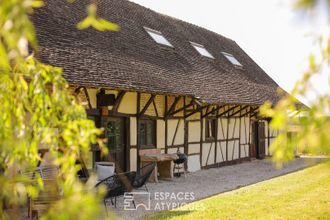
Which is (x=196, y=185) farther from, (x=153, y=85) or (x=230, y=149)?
(x=230, y=149)

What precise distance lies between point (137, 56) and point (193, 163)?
3.77 metres

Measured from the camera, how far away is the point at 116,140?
11.0m

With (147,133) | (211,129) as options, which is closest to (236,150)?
(211,129)

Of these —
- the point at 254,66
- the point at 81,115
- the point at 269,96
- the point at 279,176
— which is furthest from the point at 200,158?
the point at 81,115

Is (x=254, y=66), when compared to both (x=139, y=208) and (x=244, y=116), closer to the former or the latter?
(x=244, y=116)

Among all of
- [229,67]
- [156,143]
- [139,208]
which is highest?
[229,67]

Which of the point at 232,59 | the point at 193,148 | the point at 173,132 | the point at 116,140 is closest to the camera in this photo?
the point at 116,140

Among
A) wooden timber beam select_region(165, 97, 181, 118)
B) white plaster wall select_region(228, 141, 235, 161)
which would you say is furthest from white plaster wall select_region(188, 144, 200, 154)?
white plaster wall select_region(228, 141, 235, 161)

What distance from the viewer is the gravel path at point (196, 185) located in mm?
8664

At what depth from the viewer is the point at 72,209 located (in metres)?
1.58

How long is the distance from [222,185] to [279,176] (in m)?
2.88

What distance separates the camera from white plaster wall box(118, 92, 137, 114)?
35.9 ft

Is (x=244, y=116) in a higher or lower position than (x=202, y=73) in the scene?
lower

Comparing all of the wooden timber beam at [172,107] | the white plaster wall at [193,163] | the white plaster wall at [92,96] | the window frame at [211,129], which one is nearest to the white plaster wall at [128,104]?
the white plaster wall at [92,96]
